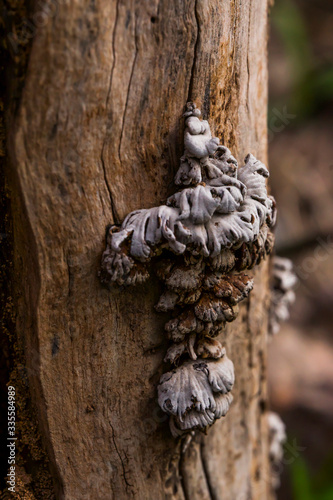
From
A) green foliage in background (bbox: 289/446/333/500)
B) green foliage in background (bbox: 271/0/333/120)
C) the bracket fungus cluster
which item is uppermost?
green foliage in background (bbox: 271/0/333/120)

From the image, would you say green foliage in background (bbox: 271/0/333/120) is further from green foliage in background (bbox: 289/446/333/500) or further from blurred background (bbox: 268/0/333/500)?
green foliage in background (bbox: 289/446/333/500)

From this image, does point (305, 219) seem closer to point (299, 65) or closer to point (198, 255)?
point (299, 65)

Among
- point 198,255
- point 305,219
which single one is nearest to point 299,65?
point 305,219

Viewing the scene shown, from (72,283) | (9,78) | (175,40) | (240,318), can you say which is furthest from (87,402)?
(175,40)

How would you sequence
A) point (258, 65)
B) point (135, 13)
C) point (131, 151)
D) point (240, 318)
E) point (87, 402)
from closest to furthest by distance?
point (135, 13)
point (131, 151)
point (87, 402)
point (258, 65)
point (240, 318)

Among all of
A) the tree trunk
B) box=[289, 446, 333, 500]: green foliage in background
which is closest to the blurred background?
box=[289, 446, 333, 500]: green foliage in background

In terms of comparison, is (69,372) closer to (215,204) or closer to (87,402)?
(87,402)
